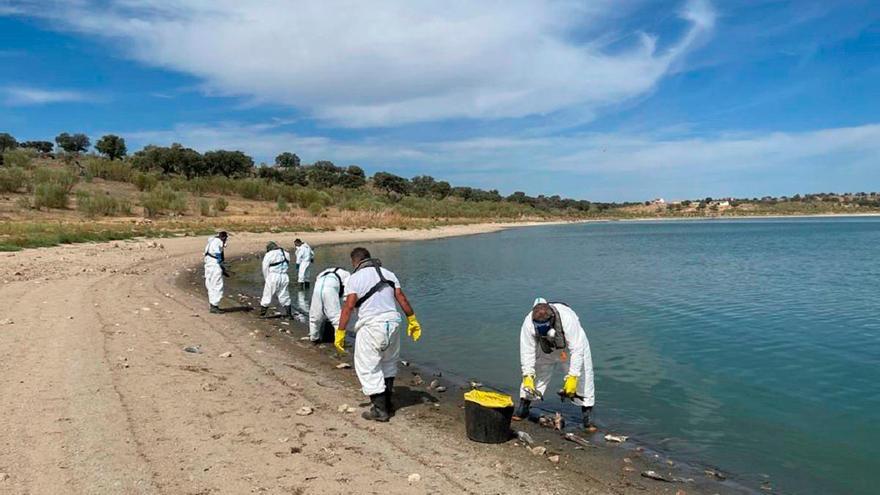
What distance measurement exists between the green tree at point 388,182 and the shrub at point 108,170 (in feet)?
212

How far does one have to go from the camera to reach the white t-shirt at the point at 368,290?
800cm

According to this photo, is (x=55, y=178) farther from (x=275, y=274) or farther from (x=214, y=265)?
(x=275, y=274)

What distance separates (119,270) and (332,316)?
48.6ft

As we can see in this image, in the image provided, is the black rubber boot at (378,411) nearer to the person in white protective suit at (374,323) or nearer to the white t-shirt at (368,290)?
the person in white protective suit at (374,323)

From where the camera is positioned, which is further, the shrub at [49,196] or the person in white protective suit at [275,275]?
the shrub at [49,196]

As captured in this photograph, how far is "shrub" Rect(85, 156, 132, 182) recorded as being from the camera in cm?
6394

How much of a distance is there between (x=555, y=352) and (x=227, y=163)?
9130cm

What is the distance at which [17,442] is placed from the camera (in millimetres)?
6535

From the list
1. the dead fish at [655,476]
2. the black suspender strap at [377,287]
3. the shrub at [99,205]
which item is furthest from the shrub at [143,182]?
the dead fish at [655,476]

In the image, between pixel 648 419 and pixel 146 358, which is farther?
pixel 146 358

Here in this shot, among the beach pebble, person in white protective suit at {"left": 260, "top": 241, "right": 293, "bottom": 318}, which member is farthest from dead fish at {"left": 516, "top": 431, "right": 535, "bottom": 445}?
person in white protective suit at {"left": 260, "top": 241, "right": 293, "bottom": 318}

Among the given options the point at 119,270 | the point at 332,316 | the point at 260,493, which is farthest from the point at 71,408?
the point at 119,270

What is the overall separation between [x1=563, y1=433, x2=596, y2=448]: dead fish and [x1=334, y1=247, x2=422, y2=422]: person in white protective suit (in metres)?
2.39

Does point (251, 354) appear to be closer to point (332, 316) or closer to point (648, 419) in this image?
point (332, 316)
